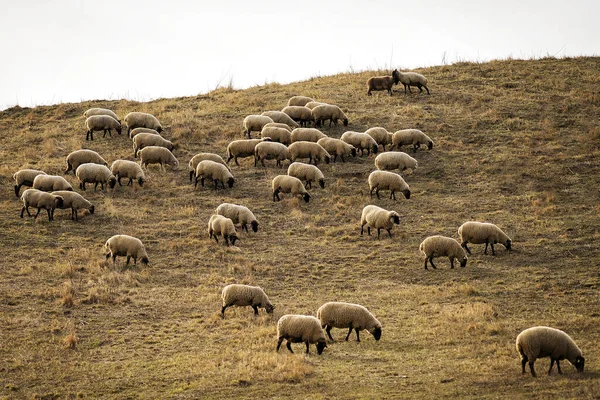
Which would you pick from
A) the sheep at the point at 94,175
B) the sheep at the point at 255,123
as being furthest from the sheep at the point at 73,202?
the sheep at the point at 255,123

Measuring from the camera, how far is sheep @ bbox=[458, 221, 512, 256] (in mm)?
27234

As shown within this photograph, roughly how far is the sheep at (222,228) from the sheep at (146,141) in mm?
9709

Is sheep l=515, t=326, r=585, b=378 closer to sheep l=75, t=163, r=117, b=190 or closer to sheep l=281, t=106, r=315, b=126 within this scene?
sheep l=75, t=163, r=117, b=190

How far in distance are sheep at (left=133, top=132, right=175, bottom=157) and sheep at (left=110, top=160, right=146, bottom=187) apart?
323 cm

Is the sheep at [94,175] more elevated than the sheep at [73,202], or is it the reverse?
the sheep at [94,175]

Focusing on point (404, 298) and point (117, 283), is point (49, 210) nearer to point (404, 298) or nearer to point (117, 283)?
point (117, 283)

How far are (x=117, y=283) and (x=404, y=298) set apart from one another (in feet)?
28.1

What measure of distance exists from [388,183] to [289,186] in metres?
3.90

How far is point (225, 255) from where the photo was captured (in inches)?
1087

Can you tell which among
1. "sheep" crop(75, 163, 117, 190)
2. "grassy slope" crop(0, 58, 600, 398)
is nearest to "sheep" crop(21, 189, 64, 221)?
"grassy slope" crop(0, 58, 600, 398)

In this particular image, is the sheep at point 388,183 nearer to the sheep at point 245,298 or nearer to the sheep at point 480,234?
the sheep at point 480,234

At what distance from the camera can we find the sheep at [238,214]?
29.9 metres

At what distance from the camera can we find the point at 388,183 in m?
32.5

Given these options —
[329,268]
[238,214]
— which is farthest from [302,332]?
[238,214]
